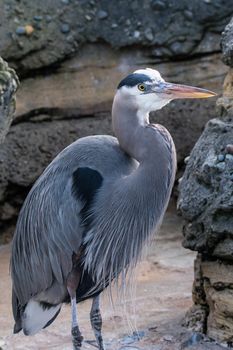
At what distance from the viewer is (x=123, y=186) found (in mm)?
4270

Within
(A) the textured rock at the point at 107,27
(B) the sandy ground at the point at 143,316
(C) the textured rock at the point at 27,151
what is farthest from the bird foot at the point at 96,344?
(A) the textured rock at the point at 107,27

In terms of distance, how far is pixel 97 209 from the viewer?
4.34 m

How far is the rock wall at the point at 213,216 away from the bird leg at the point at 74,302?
1.79 feet

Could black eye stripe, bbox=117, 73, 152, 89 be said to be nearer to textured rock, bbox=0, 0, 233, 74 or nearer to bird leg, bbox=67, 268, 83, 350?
bird leg, bbox=67, 268, 83, 350

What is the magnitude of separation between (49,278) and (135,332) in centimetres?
58

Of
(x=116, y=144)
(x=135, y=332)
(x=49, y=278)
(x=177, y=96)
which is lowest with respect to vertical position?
(x=135, y=332)

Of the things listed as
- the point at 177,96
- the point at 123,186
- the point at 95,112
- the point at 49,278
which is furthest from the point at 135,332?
the point at 95,112

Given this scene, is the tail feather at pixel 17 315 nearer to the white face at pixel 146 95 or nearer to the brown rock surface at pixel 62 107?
the white face at pixel 146 95

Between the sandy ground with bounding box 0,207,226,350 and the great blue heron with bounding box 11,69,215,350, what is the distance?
0.26m

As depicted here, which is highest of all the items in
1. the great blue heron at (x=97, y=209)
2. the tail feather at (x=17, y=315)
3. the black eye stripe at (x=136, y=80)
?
the black eye stripe at (x=136, y=80)

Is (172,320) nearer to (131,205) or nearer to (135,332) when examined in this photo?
(135,332)

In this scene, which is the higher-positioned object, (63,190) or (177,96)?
(177,96)

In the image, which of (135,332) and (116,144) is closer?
(116,144)

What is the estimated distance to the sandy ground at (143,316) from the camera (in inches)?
184
